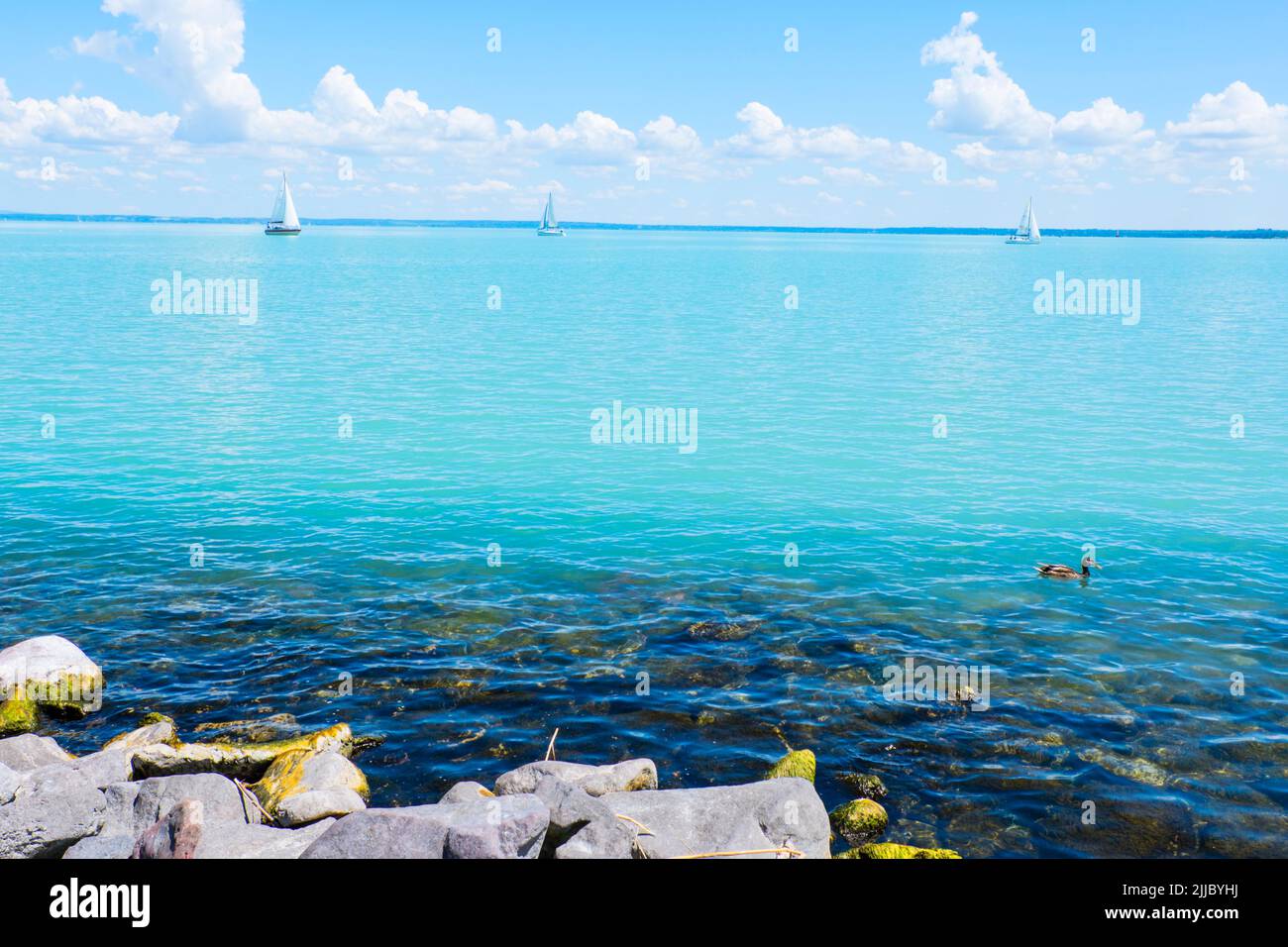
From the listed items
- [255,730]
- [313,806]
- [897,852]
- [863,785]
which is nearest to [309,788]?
[313,806]

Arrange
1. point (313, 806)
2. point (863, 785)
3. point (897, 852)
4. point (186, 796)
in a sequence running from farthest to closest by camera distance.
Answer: point (863, 785) < point (313, 806) < point (186, 796) < point (897, 852)

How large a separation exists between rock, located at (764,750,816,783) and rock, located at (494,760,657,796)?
2265 mm

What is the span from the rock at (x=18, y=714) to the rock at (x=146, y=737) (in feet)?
→ 6.53

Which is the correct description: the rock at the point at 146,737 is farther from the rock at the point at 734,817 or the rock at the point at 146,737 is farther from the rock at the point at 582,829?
the rock at the point at 734,817

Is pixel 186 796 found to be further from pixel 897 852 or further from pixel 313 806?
pixel 897 852

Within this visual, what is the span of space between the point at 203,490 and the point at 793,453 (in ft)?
83.9

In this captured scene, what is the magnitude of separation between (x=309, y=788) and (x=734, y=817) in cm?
713

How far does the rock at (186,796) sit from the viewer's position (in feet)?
49.8

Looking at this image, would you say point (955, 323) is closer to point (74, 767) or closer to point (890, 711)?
point (890, 711)

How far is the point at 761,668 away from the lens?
2292 centimetres

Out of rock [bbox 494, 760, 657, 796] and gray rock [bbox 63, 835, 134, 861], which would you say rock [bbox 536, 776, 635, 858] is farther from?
gray rock [bbox 63, 835, 134, 861]

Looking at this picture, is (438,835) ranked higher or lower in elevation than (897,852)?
higher

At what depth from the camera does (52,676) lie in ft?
66.8
